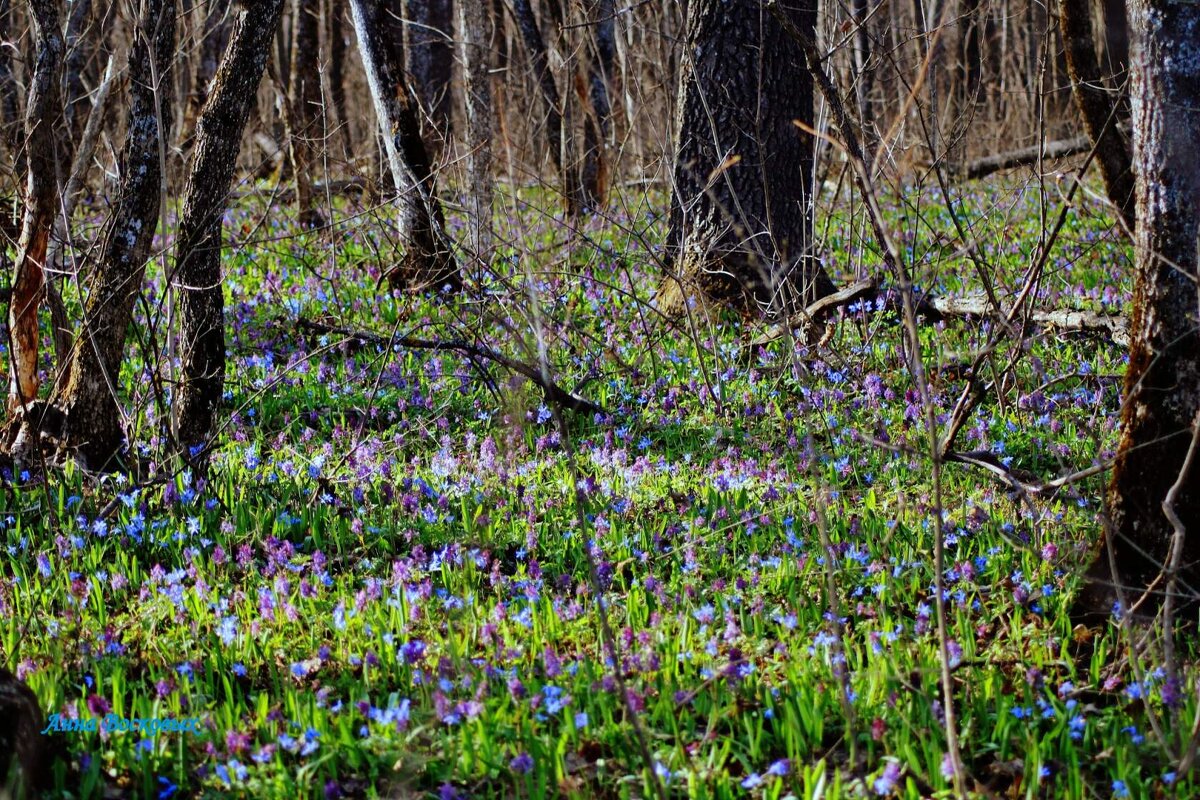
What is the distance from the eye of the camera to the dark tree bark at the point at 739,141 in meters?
7.32

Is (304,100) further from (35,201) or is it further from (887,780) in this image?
(887,780)

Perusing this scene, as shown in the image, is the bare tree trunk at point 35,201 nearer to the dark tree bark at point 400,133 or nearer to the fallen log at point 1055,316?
the dark tree bark at point 400,133

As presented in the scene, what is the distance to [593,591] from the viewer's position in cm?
384

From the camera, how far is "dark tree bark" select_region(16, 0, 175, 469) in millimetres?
4738

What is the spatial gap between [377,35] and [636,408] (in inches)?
150

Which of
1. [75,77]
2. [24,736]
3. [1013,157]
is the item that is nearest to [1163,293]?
[24,736]

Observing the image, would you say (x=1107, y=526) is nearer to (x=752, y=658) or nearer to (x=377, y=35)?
(x=752, y=658)

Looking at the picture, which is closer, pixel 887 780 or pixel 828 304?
pixel 887 780

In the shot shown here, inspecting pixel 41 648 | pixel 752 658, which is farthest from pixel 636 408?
pixel 41 648

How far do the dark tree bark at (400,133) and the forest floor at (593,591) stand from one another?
1.79 metres

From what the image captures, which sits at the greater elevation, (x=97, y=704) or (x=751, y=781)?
(x=97, y=704)

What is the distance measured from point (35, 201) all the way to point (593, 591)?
300 centimetres

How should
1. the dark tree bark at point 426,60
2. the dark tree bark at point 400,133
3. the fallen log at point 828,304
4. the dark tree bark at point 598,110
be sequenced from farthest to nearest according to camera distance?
the dark tree bark at point 598,110 < the dark tree bark at point 426,60 < the dark tree bark at point 400,133 < the fallen log at point 828,304
